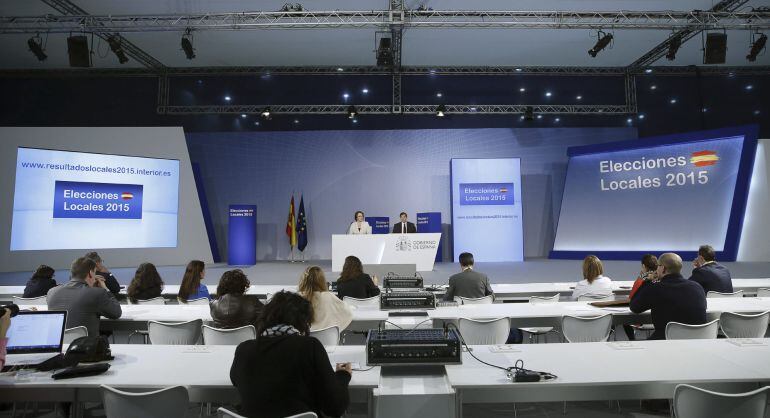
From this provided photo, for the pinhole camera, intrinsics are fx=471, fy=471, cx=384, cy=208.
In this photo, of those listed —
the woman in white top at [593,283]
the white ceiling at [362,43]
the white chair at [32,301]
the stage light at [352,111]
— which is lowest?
the white chair at [32,301]

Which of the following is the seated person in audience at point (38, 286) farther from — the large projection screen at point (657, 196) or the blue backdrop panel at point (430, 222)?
the large projection screen at point (657, 196)

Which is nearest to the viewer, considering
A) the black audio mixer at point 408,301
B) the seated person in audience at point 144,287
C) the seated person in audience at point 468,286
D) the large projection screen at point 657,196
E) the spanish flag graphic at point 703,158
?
the black audio mixer at point 408,301

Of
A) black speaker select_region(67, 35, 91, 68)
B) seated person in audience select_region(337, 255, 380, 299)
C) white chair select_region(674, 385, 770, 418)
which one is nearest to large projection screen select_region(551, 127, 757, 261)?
seated person in audience select_region(337, 255, 380, 299)

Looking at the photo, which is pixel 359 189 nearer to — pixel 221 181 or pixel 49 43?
pixel 221 181

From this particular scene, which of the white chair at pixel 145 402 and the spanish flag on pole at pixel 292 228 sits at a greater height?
the spanish flag on pole at pixel 292 228

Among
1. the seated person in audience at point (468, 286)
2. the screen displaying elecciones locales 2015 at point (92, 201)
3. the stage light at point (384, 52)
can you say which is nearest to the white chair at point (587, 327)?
the seated person in audience at point (468, 286)

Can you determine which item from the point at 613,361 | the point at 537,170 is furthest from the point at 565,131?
the point at 613,361

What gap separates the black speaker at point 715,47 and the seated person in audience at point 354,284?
25.4 feet

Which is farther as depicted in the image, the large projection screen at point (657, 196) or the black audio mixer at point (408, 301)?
the large projection screen at point (657, 196)

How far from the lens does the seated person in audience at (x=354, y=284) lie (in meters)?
4.37

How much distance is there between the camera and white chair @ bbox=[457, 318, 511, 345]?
3.13 meters

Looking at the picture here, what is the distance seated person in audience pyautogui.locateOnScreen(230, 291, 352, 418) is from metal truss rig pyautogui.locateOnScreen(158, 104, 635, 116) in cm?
Result: 1002

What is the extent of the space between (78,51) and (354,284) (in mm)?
7156

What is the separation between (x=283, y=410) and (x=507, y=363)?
3.34 feet
